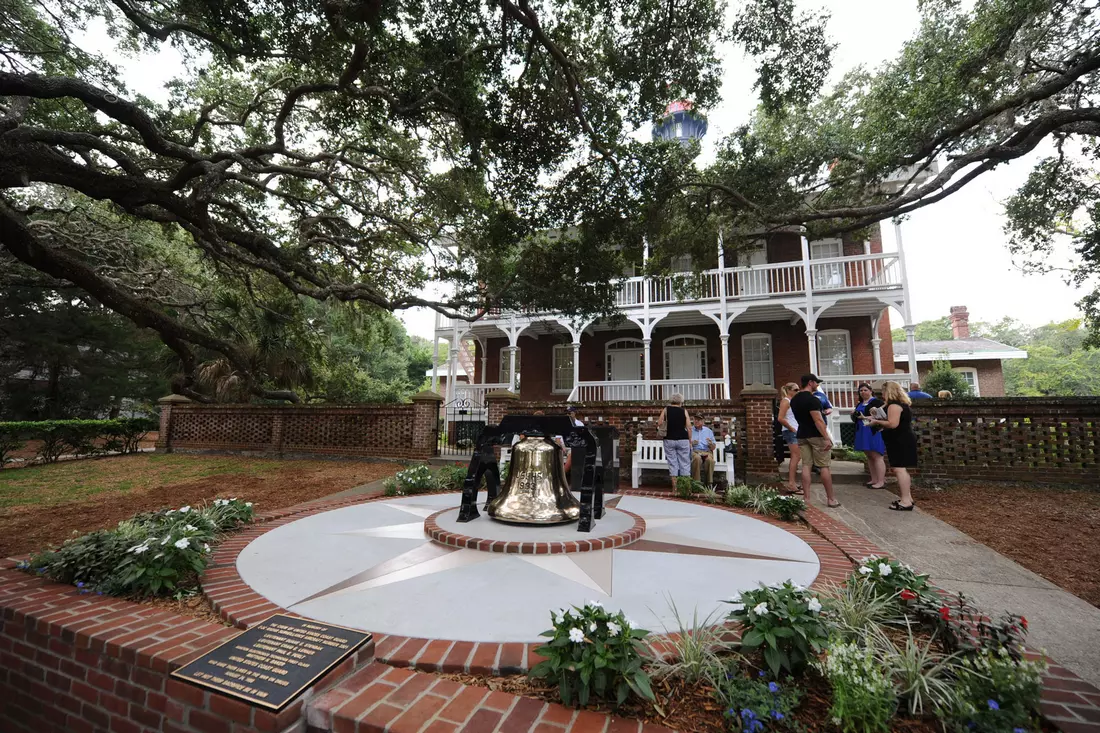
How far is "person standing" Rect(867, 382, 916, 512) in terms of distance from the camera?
230 inches

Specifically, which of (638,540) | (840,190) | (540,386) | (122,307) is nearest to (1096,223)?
(840,190)

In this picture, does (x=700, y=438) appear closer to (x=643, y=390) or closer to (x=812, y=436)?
(x=812, y=436)

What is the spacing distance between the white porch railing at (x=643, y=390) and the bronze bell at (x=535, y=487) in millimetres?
10114

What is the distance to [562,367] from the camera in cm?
1903

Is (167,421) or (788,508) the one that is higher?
(167,421)

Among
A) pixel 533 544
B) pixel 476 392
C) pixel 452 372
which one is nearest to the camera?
pixel 533 544

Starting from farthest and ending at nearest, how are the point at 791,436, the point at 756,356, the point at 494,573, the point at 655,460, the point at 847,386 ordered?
the point at 756,356, the point at 847,386, the point at 655,460, the point at 791,436, the point at 494,573

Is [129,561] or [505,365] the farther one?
[505,365]

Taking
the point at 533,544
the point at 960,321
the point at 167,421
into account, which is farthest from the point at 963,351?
the point at 167,421

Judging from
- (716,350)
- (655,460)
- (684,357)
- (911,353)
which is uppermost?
(716,350)

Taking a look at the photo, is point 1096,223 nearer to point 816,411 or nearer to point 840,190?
point 840,190

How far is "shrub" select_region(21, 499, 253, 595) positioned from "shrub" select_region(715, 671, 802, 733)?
3252 millimetres

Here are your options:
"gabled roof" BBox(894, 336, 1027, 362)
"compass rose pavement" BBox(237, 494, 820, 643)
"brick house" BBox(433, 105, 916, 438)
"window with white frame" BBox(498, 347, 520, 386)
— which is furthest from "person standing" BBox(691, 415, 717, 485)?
"gabled roof" BBox(894, 336, 1027, 362)

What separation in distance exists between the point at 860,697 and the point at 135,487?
11.0 meters
